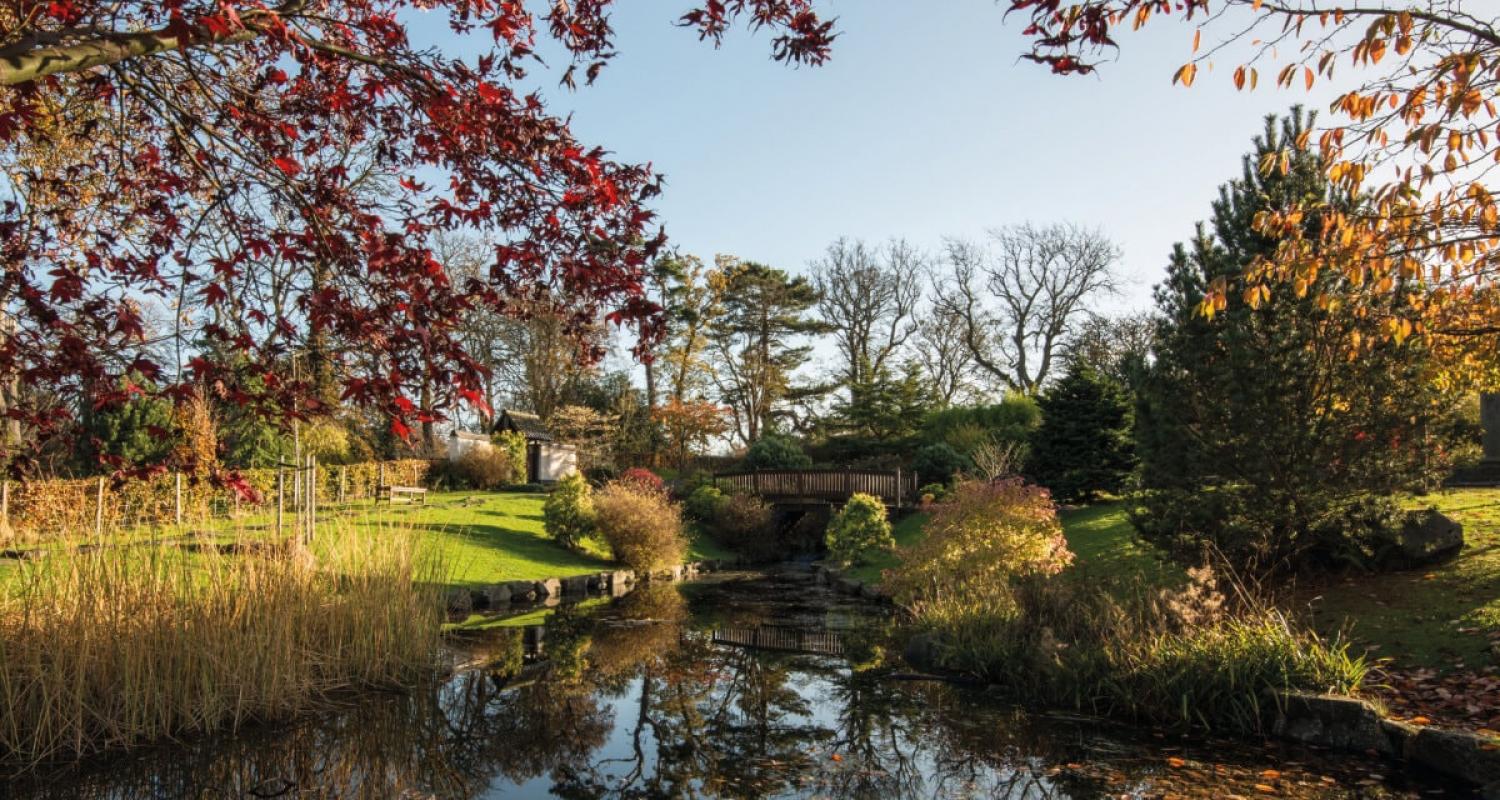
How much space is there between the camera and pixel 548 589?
13664 millimetres

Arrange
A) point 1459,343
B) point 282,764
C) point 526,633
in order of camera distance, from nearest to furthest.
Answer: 1. point 282,764
2. point 1459,343
3. point 526,633

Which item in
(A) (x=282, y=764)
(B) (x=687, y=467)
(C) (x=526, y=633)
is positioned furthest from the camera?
(B) (x=687, y=467)

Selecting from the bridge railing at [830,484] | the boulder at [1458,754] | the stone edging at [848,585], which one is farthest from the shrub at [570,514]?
the boulder at [1458,754]

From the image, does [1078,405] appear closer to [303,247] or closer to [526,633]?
[526,633]

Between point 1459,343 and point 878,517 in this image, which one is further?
point 878,517

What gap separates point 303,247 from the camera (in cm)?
410

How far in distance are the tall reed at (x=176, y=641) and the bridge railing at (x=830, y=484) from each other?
52.4ft

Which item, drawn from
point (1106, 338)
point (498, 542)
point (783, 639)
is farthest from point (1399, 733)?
point (1106, 338)

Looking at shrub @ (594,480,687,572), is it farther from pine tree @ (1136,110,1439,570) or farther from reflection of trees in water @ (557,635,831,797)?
pine tree @ (1136,110,1439,570)

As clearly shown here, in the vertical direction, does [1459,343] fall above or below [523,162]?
below

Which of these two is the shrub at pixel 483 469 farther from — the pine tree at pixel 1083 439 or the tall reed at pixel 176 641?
the tall reed at pixel 176 641

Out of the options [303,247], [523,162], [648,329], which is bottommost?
[648,329]

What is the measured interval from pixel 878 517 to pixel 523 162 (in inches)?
548

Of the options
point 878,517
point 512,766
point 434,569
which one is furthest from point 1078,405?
point 512,766
